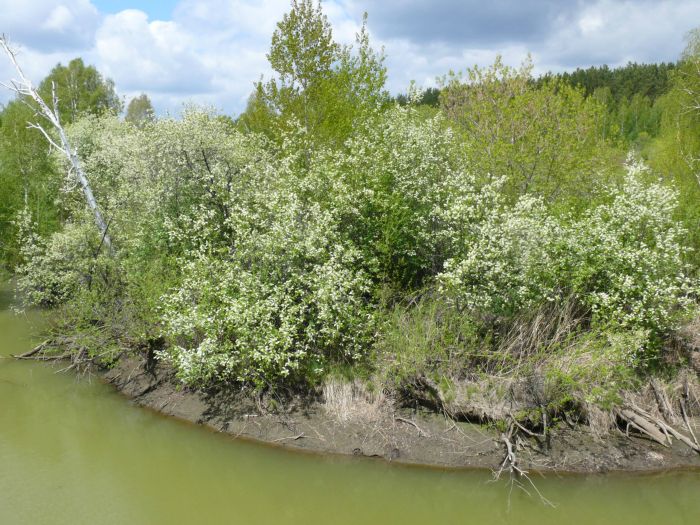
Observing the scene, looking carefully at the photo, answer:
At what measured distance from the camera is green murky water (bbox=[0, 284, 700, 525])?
10.4 meters

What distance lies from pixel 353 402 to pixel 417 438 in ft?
5.55

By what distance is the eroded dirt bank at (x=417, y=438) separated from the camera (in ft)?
38.1

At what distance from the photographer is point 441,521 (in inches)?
407

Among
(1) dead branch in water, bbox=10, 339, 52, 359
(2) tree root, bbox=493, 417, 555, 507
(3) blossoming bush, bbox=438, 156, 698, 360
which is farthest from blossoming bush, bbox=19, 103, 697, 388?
(1) dead branch in water, bbox=10, 339, 52, 359

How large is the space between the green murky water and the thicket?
186cm

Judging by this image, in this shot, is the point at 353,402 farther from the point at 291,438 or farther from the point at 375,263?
the point at 375,263

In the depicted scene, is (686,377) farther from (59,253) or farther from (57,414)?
(59,253)

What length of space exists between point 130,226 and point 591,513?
50.9 feet

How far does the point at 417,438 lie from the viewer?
12305mm

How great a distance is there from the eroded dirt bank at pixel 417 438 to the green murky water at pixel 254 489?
0.29m

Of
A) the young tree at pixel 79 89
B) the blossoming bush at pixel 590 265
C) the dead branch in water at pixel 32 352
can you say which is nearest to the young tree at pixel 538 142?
the blossoming bush at pixel 590 265

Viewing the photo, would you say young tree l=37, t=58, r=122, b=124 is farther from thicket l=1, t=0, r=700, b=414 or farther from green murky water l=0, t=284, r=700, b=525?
green murky water l=0, t=284, r=700, b=525

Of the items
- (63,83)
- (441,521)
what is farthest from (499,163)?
(63,83)

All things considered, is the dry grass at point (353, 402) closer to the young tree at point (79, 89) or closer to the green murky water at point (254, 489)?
the green murky water at point (254, 489)
